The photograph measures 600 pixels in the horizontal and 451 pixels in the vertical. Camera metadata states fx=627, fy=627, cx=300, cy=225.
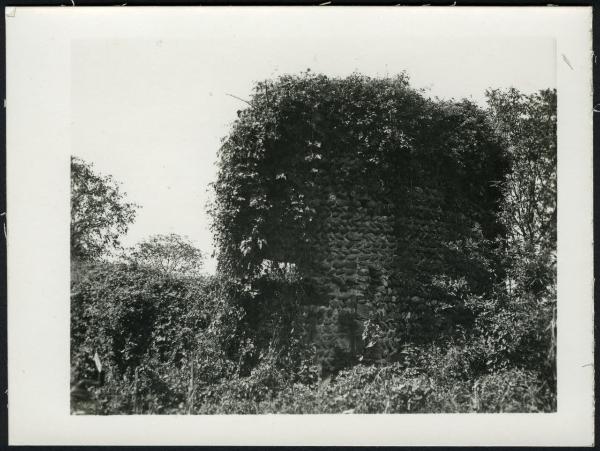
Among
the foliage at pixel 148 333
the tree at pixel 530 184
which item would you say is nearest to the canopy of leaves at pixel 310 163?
the tree at pixel 530 184

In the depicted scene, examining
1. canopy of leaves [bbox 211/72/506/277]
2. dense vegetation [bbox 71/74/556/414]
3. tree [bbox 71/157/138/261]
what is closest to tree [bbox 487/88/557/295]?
dense vegetation [bbox 71/74/556/414]

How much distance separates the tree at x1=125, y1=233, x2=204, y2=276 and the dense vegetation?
3 centimetres

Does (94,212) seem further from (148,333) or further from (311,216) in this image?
(311,216)

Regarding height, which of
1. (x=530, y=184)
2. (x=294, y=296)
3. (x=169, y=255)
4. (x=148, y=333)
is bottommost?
(x=148, y=333)

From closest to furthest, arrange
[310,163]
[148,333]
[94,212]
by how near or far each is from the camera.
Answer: [94,212] → [148,333] → [310,163]

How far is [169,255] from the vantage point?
8539 mm

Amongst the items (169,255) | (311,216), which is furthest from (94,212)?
(311,216)

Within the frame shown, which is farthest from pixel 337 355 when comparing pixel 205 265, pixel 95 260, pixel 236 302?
pixel 95 260

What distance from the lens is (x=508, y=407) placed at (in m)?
7.46

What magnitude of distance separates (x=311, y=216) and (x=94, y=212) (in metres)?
2.82

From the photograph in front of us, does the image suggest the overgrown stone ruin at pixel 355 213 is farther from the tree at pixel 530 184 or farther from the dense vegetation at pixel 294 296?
the tree at pixel 530 184

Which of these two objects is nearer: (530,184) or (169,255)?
(530,184)

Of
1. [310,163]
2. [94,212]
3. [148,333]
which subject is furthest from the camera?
[310,163]

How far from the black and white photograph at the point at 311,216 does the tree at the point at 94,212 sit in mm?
29
